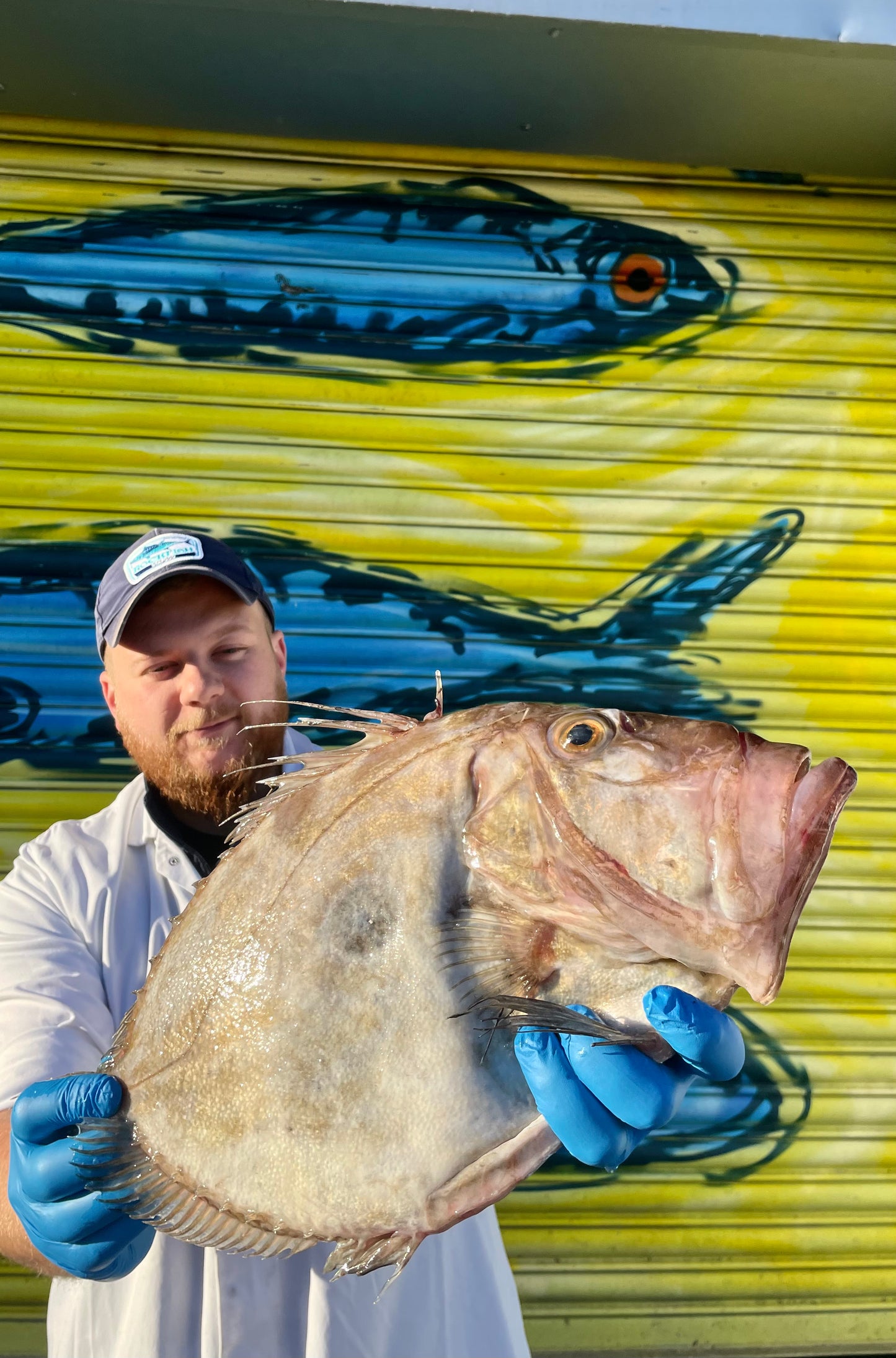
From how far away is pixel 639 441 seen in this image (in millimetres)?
3951

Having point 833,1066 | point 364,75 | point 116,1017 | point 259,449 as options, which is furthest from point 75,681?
point 833,1066

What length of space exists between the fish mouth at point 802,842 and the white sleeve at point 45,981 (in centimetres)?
148

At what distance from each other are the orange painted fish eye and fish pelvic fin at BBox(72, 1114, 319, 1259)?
3.60 m

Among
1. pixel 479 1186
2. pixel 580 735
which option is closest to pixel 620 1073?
pixel 479 1186

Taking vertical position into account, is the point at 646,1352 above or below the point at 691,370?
below

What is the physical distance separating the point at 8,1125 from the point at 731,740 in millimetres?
1685

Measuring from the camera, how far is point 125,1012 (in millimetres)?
2312

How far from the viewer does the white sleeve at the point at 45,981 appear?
1945 mm

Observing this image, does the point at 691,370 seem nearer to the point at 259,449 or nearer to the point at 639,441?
the point at 639,441

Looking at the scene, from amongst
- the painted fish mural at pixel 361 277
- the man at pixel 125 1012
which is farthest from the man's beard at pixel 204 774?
the painted fish mural at pixel 361 277

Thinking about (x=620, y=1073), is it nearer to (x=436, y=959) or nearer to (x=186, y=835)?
(x=436, y=959)

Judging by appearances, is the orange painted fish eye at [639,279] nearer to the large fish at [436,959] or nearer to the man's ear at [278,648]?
the man's ear at [278,648]

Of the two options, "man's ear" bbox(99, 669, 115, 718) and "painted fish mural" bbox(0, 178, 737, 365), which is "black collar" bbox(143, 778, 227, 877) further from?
"painted fish mural" bbox(0, 178, 737, 365)

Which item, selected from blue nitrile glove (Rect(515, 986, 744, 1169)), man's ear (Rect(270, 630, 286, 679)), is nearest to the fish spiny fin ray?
blue nitrile glove (Rect(515, 986, 744, 1169))
